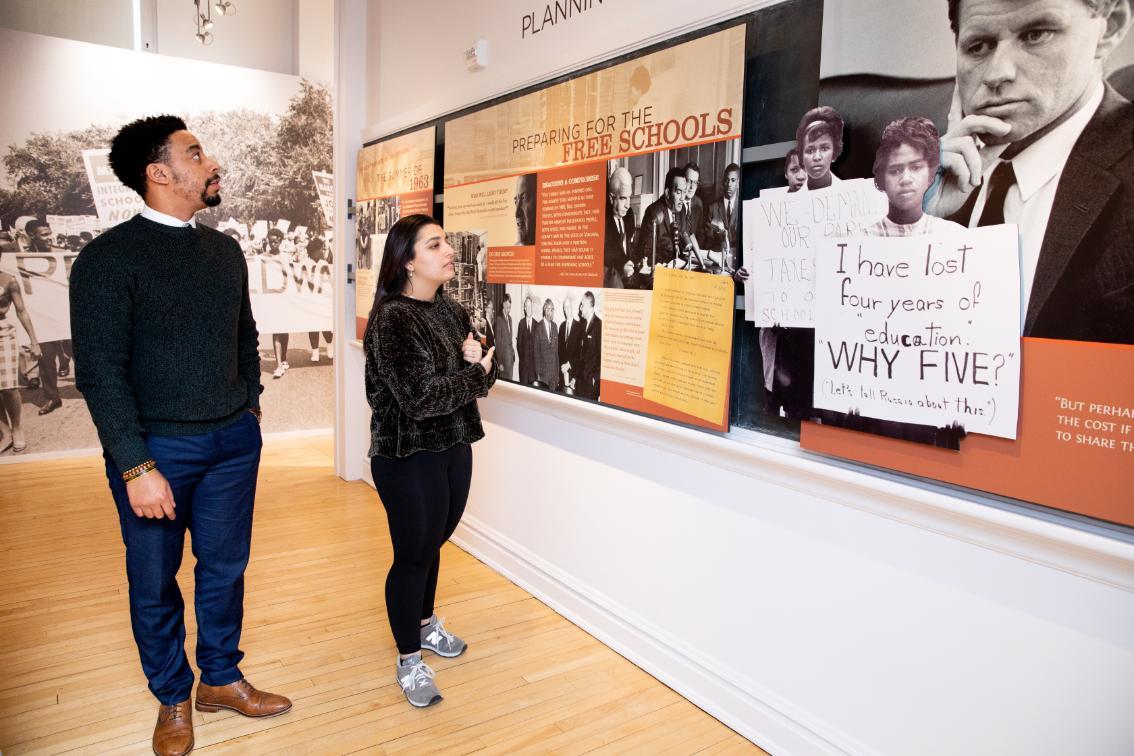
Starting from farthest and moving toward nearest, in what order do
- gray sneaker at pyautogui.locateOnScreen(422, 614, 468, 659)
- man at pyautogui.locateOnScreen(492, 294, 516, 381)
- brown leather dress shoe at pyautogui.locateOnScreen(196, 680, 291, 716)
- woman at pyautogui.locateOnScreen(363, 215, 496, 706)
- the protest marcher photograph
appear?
man at pyautogui.locateOnScreen(492, 294, 516, 381), gray sneaker at pyautogui.locateOnScreen(422, 614, 468, 659), brown leather dress shoe at pyautogui.locateOnScreen(196, 680, 291, 716), woman at pyautogui.locateOnScreen(363, 215, 496, 706), the protest marcher photograph

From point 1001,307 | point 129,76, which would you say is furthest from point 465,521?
point 129,76

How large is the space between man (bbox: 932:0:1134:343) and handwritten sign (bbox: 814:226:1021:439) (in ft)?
0.21

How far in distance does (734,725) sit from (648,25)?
238 centimetres

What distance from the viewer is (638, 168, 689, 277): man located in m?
2.48

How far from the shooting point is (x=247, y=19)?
6.19 metres

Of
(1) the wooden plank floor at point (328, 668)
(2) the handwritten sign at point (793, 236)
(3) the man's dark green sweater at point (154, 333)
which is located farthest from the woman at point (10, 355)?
(2) the handwritten sign at point (793, 236)

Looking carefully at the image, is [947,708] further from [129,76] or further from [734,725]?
[129,76]

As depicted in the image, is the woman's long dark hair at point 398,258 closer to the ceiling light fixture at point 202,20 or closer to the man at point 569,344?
the man at point 569,344

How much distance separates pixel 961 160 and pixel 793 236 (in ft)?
1.55

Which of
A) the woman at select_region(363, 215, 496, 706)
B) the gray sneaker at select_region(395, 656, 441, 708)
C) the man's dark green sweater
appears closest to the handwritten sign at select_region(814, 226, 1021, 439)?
the woman at select_region(363, 215, 496, 706)

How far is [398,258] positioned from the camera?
2471 millimetres

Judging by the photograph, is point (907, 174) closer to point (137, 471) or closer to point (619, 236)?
point (619, 236)

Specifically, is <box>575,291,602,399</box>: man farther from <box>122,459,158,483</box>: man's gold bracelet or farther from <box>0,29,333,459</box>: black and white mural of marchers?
<box>0,29,333,459</box>: black and white mural of marchers

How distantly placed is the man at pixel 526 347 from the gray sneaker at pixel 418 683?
1300mm
